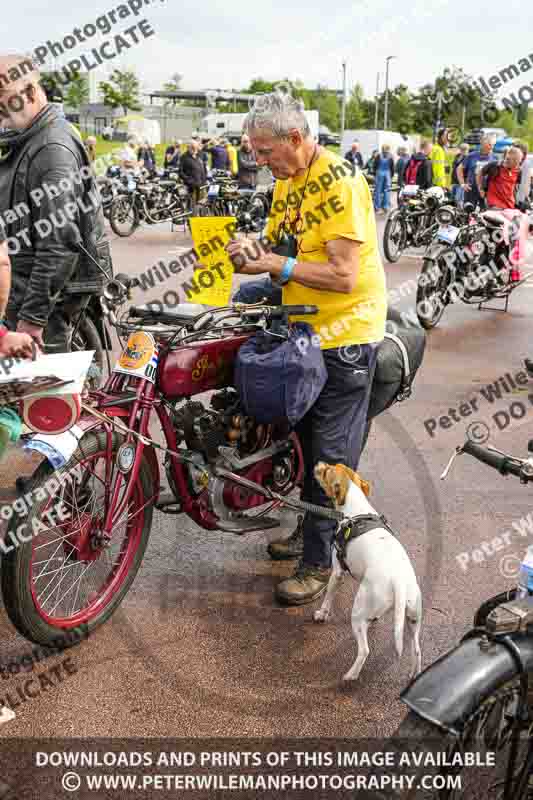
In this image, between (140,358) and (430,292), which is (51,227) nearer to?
(140,358)

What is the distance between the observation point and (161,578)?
141 inches

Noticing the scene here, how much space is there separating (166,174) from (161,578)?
2012 cm

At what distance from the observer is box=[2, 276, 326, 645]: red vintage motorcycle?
2785mm

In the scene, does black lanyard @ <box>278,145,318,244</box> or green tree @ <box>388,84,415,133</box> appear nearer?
black lanyard @ <box>278,145,318,244</box>

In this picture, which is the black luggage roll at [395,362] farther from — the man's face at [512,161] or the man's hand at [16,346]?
the man's face at [512,161]

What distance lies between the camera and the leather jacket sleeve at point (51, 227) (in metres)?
3.47

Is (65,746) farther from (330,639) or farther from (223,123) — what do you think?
(223,123)

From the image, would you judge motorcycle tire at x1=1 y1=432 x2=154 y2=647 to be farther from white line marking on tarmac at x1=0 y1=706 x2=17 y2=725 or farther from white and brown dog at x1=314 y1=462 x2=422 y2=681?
white and brown dog at x1=314 y1=462 x2=422 y2=681

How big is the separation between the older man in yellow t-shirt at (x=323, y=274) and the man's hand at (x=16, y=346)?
2.61 ft

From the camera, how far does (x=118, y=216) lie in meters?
16.4

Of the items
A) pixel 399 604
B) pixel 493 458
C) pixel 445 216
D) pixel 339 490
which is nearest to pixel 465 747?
pixel 493 458

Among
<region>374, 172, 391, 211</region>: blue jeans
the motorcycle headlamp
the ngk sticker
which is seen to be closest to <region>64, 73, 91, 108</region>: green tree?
<region>374, 172, 391, 211</region>: blue jeans

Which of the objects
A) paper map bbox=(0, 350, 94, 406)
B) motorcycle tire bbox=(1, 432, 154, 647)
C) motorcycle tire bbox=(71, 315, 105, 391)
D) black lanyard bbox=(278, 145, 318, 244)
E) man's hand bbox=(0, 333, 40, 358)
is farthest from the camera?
motorcycle tire bbox=(71, 315, 105, 391)

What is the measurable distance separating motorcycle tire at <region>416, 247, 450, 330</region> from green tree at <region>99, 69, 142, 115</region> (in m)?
67.9
